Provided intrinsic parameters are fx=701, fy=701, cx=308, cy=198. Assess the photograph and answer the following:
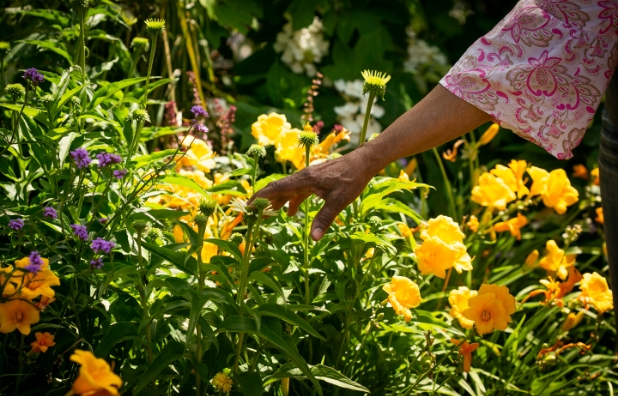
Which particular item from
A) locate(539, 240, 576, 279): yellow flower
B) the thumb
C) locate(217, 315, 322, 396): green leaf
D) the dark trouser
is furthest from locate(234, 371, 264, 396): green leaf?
locate(539, 240, 576, 279): yellow flower

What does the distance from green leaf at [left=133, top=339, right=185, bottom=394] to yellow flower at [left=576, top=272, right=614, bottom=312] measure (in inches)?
39.0

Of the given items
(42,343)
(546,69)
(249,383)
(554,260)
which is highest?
(546,69)

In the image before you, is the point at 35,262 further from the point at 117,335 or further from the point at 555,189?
the point at 555,189

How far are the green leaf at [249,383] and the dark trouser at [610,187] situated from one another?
0.81 metres

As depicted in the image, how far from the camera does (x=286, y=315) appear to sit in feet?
3.76

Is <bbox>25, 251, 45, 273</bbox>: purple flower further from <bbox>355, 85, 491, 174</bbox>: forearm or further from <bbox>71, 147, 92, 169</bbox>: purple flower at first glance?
<bbox>355, 85, 491, 174</bbox>: forearm

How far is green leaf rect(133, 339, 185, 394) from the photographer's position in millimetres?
1079

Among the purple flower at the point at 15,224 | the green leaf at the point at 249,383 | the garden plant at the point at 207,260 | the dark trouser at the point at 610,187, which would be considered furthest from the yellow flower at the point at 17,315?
the dark trouser at the point at 610,187

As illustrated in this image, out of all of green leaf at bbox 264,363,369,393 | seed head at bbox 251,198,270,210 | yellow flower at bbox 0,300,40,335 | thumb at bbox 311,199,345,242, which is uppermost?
seed head at bbox 251,198,270,210

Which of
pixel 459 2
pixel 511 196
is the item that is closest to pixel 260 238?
pixel 511 196

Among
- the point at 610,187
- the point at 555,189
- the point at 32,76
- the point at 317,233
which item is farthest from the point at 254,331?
the point at 555,189

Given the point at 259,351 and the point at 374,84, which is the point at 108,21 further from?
the point at 259,351

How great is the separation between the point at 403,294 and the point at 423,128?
364mm

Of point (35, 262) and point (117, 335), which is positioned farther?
point (117, 335)
